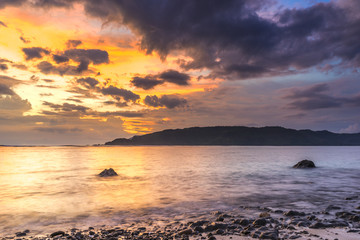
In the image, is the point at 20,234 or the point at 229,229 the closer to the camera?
the point at 229,229

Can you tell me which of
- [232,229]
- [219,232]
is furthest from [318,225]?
[219,232]

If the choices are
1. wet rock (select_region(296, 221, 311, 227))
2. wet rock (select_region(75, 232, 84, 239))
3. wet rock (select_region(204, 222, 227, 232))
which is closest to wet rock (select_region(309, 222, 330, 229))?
wet rock (select_region(296, 221, 311, 227))

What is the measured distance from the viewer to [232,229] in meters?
8.97

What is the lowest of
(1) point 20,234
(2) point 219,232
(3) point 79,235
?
(1) point 20,234

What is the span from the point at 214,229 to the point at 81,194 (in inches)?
477

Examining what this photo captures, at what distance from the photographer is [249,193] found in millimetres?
17562

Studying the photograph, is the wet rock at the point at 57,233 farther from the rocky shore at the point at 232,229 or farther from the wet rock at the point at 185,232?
the wet rock at the point at 185,232

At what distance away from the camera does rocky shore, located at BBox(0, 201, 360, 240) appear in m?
8.30

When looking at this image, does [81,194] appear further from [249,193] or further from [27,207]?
[249,193]

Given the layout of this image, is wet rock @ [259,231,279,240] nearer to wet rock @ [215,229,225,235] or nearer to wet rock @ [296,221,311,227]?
wet rock @ [215,229,225,235]

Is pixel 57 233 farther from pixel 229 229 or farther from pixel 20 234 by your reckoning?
pixel 229 229

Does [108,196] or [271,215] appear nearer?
[271,215]

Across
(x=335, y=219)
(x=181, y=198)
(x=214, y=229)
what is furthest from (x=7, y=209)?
(x=335, y=219)

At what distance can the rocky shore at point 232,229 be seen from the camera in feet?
27.2
